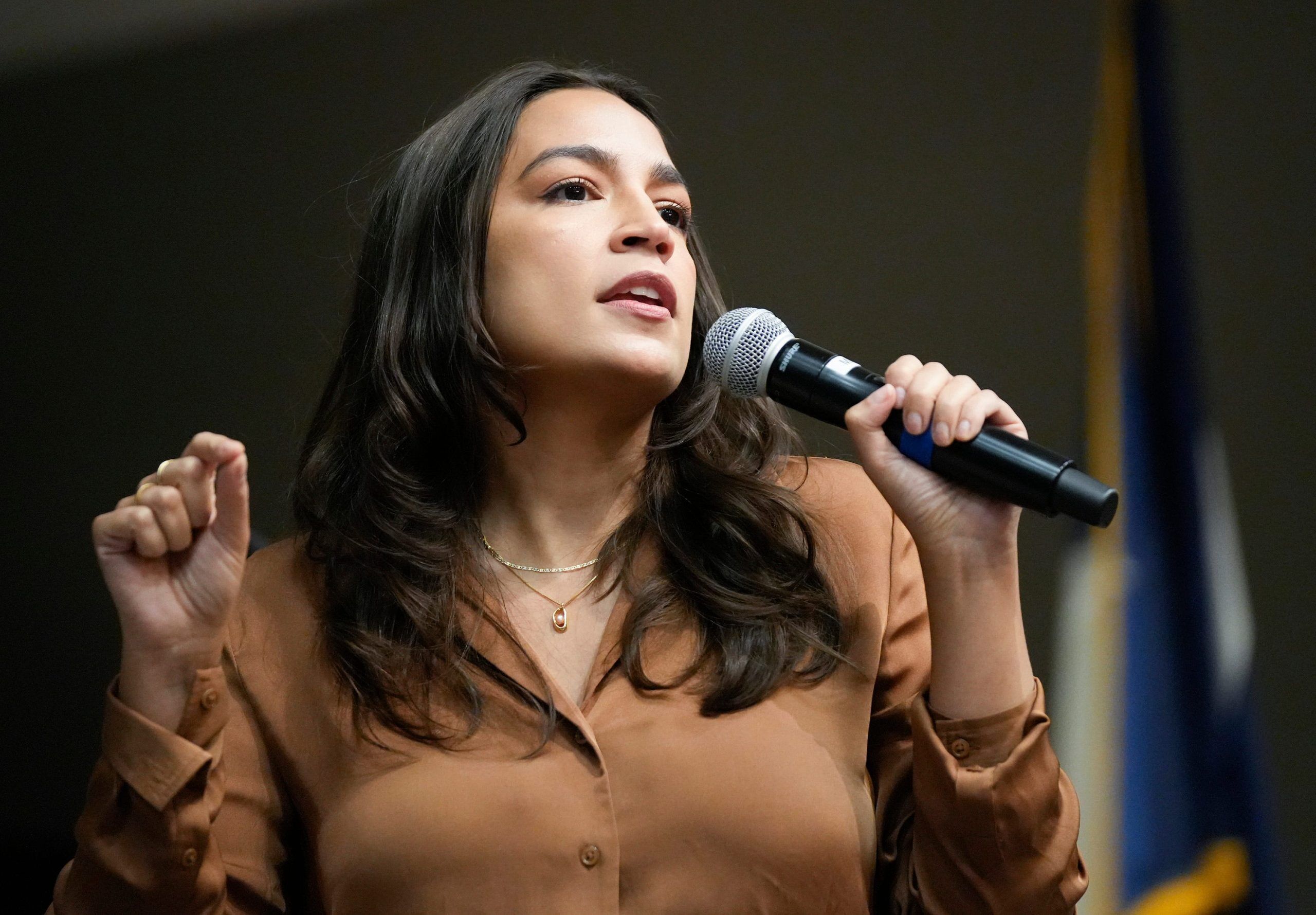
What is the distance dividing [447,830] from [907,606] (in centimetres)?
57

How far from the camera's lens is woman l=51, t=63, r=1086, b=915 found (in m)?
1.26

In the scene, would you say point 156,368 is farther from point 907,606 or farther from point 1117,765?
point 1117,765

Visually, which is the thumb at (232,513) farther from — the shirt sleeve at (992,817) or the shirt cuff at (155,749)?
the shirt sleeve at (992,817)

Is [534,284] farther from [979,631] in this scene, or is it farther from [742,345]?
[979,631]

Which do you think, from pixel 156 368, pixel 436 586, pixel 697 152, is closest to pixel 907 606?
pixel 436 586

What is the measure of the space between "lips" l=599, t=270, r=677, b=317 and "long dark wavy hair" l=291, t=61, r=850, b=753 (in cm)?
16

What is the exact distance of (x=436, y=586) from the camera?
149 centimetres

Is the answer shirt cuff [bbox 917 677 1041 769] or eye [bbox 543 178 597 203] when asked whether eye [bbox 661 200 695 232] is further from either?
shirt cuff [bbox 917 677 1041 769]

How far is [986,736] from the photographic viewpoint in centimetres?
125

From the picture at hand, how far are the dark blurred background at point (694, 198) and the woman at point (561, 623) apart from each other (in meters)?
0.40

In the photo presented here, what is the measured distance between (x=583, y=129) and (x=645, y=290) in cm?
25

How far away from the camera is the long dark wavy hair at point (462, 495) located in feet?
4.64

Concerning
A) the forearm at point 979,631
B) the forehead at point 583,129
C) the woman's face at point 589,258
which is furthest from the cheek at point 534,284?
the forearm at point 979,631

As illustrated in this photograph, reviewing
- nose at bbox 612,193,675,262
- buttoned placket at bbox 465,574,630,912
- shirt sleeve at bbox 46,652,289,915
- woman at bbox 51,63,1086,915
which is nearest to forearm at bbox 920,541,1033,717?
woman at bbox 51,63,1086,915
